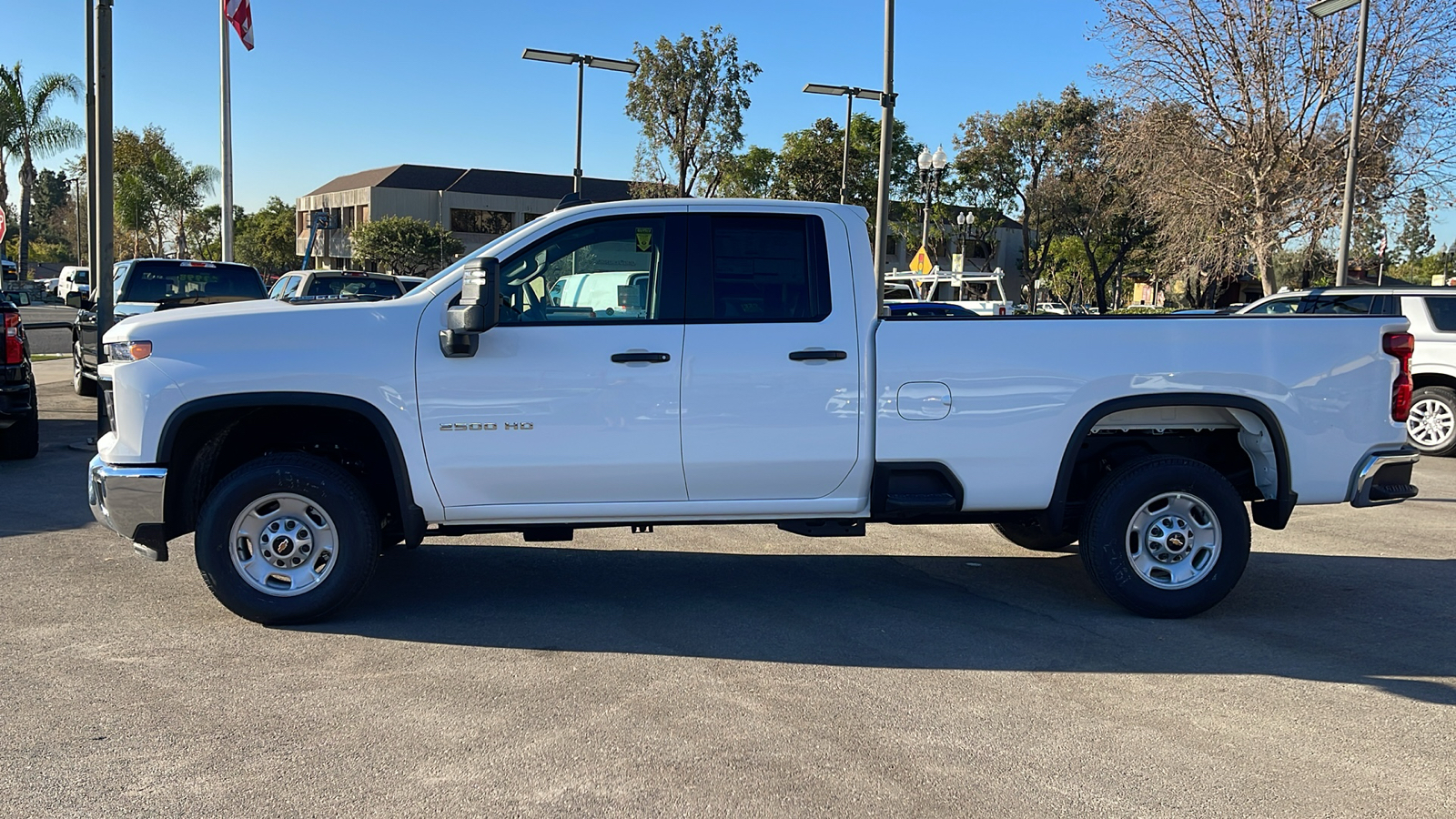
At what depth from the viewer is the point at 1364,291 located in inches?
462

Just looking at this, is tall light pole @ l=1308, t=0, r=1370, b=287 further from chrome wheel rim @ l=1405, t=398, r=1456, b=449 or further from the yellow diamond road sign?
the yellow diamond road sign

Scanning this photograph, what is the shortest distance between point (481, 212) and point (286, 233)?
18.3m

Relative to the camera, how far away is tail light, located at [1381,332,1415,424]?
18.3 ft

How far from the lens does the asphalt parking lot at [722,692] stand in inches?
143

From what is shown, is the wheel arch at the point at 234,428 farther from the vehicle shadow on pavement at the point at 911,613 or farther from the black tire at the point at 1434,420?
the black tire at the point at 1434,420

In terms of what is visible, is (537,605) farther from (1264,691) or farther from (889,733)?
(1264,691)

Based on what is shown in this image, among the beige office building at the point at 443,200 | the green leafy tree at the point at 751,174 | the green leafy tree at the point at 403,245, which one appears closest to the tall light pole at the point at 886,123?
the green leafy tree at the point at 751,174

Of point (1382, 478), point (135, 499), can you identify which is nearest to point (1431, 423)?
point (1382, 478)

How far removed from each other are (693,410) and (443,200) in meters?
67.6

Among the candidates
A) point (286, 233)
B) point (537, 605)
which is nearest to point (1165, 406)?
point (537, 605)

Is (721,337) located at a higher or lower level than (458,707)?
higher

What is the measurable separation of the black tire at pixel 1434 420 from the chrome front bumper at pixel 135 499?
11.8 metres

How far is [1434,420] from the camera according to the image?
11.9 metres

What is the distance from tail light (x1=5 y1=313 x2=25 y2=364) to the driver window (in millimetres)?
6280
